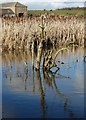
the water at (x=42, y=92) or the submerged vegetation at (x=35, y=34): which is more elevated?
the submerged vegetation at (x=35, y=34)

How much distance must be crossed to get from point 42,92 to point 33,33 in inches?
241

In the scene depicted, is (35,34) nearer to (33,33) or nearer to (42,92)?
(33,33)

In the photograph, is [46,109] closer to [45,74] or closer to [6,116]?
[6,116]

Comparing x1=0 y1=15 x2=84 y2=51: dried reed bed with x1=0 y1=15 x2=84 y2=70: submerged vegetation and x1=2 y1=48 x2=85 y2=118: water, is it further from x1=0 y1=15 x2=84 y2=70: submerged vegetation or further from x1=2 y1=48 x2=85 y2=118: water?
x1=2 y1=48 x2=85 y2=118: water

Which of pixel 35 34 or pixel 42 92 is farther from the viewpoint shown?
pixel 35 34

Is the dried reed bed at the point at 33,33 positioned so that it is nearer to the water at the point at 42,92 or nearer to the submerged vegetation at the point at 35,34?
the submerged vegetation at the point at 35,34

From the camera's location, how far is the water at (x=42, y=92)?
17.9 feet

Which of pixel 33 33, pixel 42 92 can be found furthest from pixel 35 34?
pixel 42 92

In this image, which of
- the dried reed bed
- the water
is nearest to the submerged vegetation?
the dried reed bed

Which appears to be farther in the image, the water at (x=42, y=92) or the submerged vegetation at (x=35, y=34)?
the submerged vegetation at (x=35, y=34)

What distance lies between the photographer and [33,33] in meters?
12.5

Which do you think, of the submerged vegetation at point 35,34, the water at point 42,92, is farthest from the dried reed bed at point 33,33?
the water at point 42,92

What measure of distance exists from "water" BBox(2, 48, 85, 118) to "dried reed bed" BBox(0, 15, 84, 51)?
270cm

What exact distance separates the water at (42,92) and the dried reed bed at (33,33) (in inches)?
106
